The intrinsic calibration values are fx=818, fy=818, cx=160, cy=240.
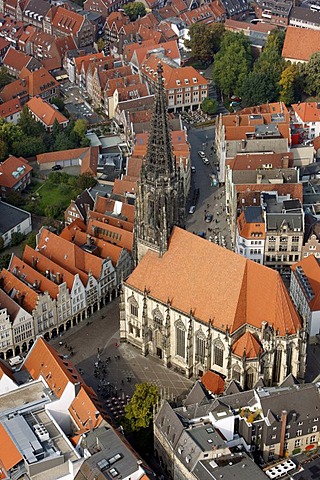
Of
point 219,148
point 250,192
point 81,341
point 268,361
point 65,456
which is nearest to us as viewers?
point 65,456

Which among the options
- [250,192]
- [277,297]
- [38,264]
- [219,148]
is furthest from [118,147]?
[277,297]

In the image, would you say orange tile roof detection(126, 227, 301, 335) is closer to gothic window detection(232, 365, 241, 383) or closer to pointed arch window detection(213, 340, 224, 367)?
pointed arch window detection(213, 340, 224, 367)

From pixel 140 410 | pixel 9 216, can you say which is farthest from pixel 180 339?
pixel 9 216

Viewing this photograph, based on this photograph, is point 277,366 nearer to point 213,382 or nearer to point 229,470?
point 213,382

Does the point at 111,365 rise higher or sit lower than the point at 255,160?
lower

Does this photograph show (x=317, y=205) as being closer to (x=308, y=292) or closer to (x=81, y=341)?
(x=308, y=292)

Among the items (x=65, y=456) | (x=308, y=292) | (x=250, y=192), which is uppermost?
(x=250, y=192)
